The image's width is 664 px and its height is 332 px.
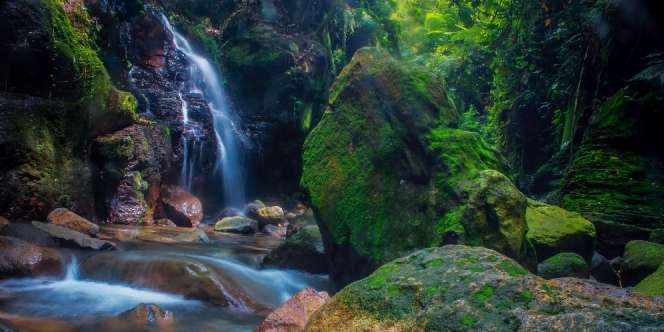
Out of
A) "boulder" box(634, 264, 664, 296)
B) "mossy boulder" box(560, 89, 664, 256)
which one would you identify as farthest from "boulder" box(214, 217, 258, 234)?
"boulder" box(634, 264, 664, 296)

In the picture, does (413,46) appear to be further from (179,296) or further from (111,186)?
(179,296)

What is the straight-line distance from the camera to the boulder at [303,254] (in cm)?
708

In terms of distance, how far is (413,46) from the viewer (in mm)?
27109

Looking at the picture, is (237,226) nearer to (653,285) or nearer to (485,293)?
(653,285)

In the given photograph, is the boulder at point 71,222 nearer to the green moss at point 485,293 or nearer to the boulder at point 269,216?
the boulder at point 269,216

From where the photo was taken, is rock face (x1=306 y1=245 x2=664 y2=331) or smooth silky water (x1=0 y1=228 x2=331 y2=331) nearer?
rock face (x1=306 y1=245 x2=664 y2=331)

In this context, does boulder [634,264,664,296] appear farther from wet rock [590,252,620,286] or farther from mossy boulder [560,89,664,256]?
mossy boulder [560,89,664,256]

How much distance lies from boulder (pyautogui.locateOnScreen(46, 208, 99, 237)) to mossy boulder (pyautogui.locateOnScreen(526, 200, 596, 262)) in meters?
6.73

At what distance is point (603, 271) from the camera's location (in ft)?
20.2

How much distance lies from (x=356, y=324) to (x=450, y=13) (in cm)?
2185

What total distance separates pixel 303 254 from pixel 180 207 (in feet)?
17.8

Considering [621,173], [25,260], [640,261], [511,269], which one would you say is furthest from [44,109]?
[621,173]

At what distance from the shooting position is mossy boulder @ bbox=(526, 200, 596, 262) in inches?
244

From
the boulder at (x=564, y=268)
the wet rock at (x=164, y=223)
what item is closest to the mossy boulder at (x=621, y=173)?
the boulder at (x=564, y=268)
